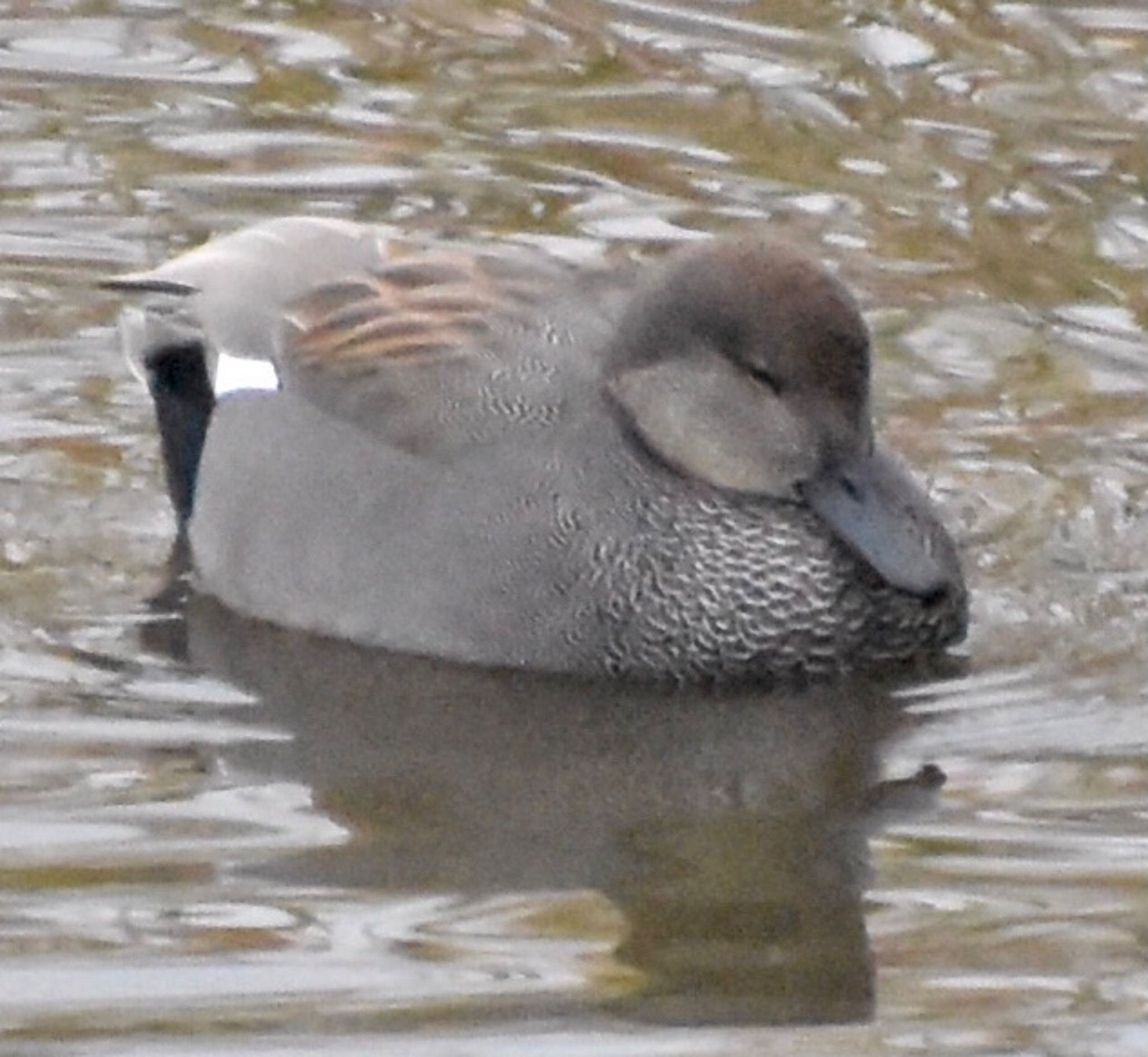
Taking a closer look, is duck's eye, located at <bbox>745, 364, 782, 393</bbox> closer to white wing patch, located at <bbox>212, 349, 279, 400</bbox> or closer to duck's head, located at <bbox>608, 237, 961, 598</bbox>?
duck's head, located at <bbox>608, 237, 961, 598</bbox>

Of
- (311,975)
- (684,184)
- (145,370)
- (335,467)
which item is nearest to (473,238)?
(684,184)

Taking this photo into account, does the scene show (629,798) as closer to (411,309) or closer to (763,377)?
(763,377)

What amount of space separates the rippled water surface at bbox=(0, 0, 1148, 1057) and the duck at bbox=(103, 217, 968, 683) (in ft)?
0.38

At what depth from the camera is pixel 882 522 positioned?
7.46 m

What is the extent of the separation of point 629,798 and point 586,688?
509 millimetres

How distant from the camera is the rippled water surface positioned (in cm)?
610

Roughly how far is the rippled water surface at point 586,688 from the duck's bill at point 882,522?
233 millimetres

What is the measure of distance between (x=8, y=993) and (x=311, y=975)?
Answer: 0.46 m

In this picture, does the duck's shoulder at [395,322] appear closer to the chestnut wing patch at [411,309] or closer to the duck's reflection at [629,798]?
the chestnut wing patch at [411,309]

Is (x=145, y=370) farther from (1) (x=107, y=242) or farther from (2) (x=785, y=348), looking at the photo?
(2) (x=785, y=348)

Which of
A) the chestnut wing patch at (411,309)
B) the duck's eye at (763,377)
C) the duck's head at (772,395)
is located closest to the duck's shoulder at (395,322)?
the chestnut wing patch at (411,309)

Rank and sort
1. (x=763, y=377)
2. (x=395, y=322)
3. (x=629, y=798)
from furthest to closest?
(x=395, y=322) → (x=763, y=377) → (x=629, y=798)

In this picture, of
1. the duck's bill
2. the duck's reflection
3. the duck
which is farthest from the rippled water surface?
the duck's bill

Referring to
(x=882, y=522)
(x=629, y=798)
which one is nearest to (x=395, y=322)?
(x=882, y=522)
